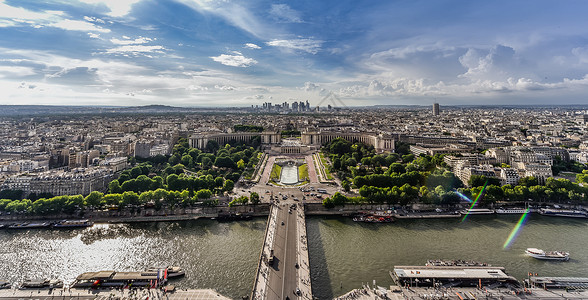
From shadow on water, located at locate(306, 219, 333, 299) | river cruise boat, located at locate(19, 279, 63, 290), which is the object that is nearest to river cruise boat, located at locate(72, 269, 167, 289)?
river cruise boat, located at locate(19, 279, 63, 290)

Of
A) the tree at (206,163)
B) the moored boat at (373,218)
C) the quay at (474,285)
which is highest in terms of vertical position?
the tree at (206,163)

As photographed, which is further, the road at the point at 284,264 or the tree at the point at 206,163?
the tree at the point at 206,163

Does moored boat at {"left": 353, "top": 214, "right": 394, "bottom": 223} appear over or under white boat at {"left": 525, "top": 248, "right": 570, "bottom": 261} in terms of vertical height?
over

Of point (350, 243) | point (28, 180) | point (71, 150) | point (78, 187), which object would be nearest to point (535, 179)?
point (350, 243)

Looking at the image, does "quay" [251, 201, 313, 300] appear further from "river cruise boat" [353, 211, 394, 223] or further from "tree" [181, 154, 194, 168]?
"tree" [181, 154, 194, 168]

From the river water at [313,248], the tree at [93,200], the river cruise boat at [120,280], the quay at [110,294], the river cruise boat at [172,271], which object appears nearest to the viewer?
the quay at [110,294]

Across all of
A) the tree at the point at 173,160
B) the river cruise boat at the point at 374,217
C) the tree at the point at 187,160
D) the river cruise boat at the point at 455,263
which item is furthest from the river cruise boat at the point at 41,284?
the tree at the point at 173,160

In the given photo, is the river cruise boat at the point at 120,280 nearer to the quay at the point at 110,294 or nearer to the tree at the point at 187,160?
the quay at the point at 110,294

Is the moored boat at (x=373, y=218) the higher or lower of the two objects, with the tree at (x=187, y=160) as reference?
lower
